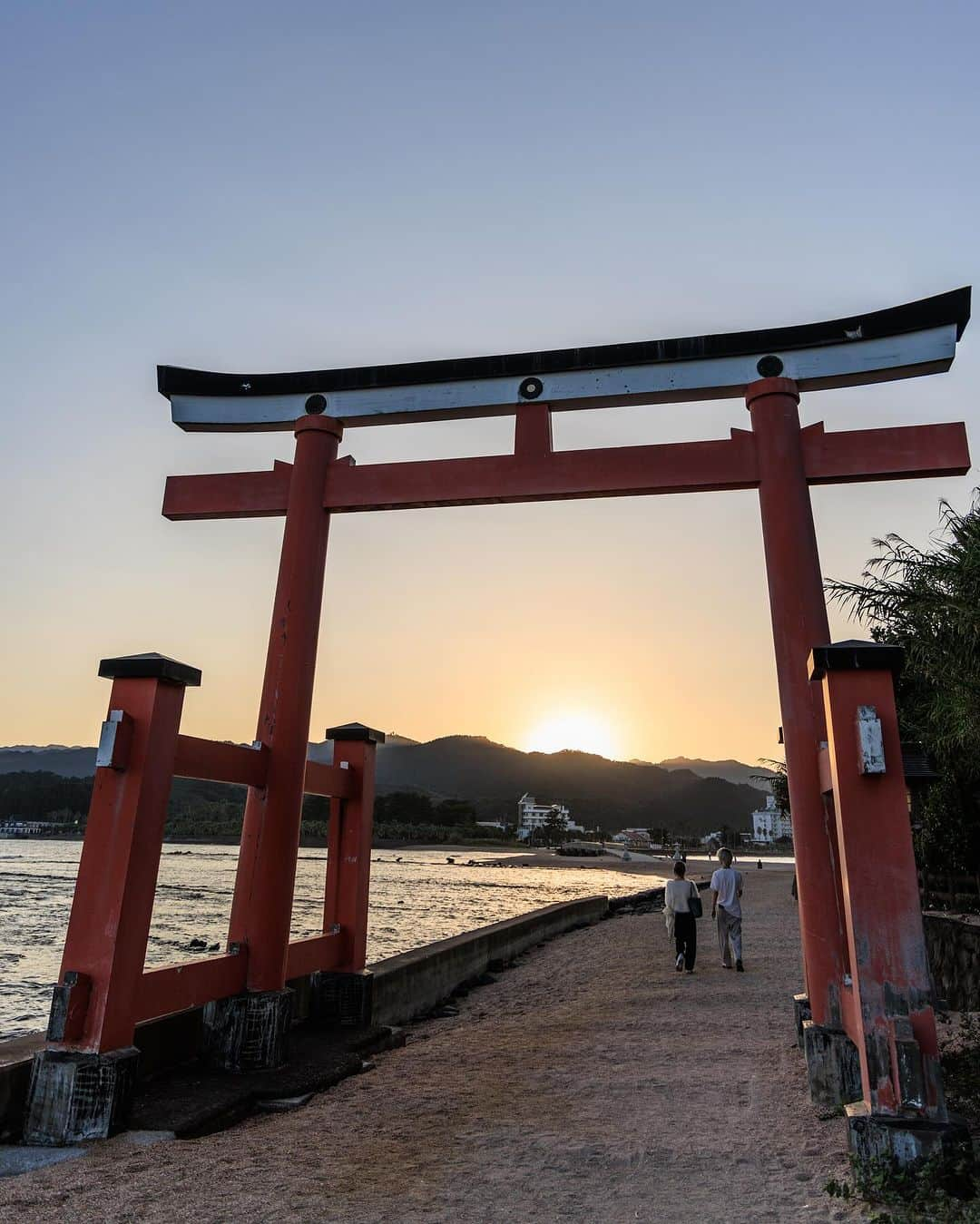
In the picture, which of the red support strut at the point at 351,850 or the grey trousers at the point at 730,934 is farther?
the grey trousers at the point at 730,934

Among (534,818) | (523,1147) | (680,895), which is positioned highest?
(534,818)

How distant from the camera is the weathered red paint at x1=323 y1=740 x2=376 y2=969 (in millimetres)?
7094

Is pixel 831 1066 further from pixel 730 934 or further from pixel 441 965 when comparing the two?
pixel 441 965

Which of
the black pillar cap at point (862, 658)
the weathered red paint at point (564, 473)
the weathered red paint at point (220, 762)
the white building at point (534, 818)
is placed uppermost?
the white building at point (534, 818)

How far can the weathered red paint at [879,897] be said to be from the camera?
3.56 meters

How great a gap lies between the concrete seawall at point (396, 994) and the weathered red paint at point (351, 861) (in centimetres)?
54

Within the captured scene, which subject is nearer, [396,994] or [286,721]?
[286,721]

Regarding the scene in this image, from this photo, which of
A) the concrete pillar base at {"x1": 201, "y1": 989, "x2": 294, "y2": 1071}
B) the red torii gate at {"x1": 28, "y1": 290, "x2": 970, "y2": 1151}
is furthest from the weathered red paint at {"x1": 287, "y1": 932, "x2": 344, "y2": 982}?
the concrete pillar base at {"x1": 201, "y1": 989, "x2": 294, "y2": 1071}

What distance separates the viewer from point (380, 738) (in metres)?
7.48

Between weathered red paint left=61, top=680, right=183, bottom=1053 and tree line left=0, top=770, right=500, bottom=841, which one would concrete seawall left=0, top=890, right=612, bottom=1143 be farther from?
tree line left=0, top=770, right=500, bottom=841

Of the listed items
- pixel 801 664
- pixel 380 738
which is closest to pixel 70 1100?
pixel 380 738

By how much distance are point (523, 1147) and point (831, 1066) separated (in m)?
1.87

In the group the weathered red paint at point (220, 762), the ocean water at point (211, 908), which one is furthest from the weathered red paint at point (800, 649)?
the ocean water at point (211, 908)

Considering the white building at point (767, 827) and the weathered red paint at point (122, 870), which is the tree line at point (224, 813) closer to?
the white building at point (767, 827)
